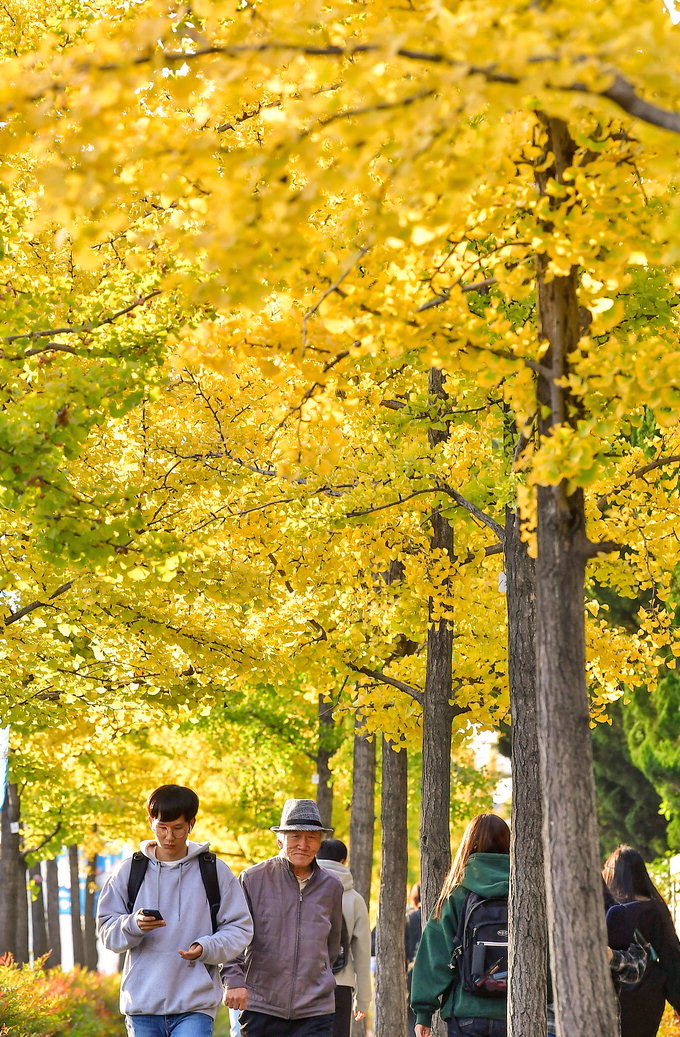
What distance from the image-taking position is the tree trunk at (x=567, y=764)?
4469 mm

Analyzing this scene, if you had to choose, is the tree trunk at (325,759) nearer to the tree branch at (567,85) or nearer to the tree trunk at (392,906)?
the tree trunk at (392,906)

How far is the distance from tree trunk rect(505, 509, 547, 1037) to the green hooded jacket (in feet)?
0.35

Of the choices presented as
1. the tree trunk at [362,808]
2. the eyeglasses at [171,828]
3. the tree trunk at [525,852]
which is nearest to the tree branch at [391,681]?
the tree trunk at [362,808]

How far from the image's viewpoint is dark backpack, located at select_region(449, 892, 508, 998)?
636 cm

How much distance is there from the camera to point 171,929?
5.83 m

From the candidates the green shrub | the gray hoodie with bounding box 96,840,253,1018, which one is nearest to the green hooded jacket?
the gray hoodie with bounding box 96,840,253,1018

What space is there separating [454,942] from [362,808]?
920 centimetres

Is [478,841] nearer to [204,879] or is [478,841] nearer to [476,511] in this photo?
[204,879]

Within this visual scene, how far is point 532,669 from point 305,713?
41.4 feet

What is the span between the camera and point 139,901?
585 cm

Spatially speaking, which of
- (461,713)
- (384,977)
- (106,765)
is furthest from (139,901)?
(106,765)

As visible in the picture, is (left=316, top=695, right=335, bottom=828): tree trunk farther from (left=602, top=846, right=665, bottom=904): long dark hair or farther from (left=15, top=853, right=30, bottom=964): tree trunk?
(left=602, top=846, right=665, bottom=904): long dark hair

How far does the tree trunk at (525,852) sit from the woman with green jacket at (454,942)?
110 mm

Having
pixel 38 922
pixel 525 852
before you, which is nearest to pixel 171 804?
pixel 525 852
